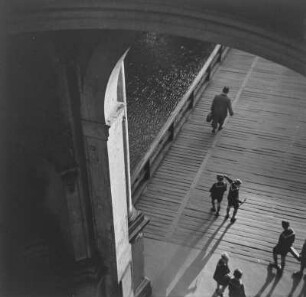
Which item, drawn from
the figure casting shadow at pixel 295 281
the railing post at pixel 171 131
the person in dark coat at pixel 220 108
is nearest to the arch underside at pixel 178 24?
the figure casting shadow at pixel 295 281

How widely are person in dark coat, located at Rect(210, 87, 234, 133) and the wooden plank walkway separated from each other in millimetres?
547

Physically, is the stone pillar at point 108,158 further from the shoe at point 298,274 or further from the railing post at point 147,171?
the railing post at point 147,171

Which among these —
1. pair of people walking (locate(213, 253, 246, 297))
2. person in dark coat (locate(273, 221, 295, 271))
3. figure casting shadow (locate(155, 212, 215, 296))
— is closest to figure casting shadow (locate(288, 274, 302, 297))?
person in dark coat (locate(273, 221, 295, 271))

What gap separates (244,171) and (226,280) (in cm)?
457

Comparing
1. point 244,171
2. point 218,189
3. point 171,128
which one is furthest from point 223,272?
point 171,128

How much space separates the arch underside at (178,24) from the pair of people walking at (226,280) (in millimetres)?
5670

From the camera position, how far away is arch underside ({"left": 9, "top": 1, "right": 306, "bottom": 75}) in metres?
5.52

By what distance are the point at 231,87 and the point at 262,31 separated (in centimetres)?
1305

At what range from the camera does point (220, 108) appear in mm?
15773

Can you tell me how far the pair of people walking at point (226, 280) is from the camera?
33.8 feet

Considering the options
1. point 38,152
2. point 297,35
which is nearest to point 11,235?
point 38,152

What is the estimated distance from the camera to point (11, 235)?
357 inches

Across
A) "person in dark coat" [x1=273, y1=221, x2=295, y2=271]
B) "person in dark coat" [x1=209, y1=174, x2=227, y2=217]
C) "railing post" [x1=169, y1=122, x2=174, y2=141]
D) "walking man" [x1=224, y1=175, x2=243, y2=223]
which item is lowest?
"person in dark coat" [x1=273, y1=221, x2=295, y2=271]

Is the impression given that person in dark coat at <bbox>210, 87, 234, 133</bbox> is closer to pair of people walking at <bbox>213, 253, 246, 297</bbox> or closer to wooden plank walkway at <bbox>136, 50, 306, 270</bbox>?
wooden plank walkway at <bbox>136, 50, 306, 270</bbox>
